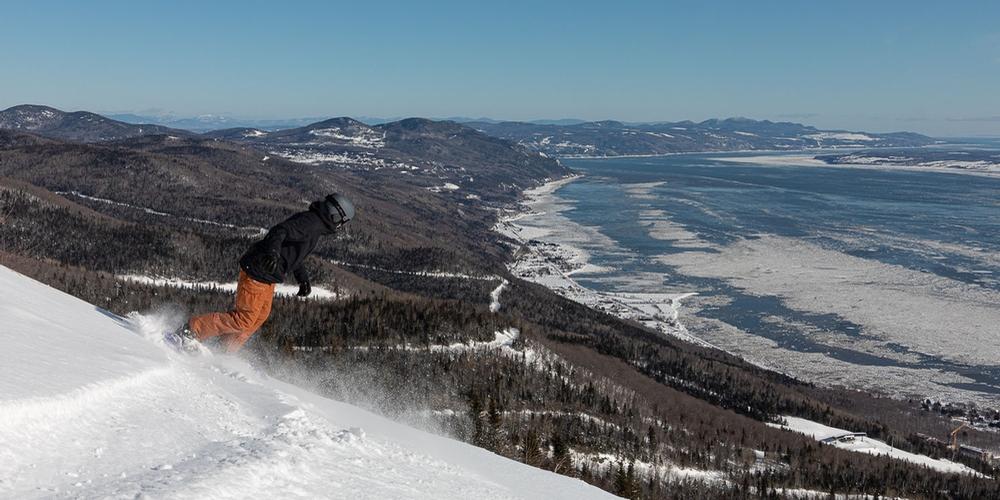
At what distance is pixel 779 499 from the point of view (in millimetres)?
52219

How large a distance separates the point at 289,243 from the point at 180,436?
15.7ft

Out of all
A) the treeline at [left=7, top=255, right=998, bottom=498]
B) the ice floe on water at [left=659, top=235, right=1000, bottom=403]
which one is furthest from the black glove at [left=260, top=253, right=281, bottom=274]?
the ice floe on water at [left=659, top=235, right=1000, bottom=403]

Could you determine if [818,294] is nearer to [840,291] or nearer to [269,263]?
[840,291]

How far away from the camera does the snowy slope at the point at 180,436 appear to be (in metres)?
6.31

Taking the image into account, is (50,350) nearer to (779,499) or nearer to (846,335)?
(779,499)

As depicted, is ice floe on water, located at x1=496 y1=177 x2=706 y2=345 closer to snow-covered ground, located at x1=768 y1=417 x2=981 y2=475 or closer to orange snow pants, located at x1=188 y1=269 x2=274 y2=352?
snow-covered ground, located at x1=768 y1=417 x2=981 y2=475

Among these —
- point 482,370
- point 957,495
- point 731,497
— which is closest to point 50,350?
point 731,497

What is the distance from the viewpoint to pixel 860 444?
7256 cm

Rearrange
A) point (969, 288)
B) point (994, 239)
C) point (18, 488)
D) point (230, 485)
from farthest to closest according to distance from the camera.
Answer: point (994, 239)
point (969, 288)
point (230, 485)
point (18, 488)

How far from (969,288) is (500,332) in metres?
89.0

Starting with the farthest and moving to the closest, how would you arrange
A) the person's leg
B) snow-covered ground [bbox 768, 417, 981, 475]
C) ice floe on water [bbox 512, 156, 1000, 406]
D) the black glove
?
1. ice floe on water [bbox 512, 156, 1000, 406]
2. snow-covered ground [bbox 768, 417, 981, 475]
3. the person's leg
4. the black glove

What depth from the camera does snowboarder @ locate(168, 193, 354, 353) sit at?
11.7 meters

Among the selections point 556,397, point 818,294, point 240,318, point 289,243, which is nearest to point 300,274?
point 289,243

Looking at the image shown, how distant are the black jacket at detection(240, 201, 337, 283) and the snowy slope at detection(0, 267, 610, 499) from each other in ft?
5.24
